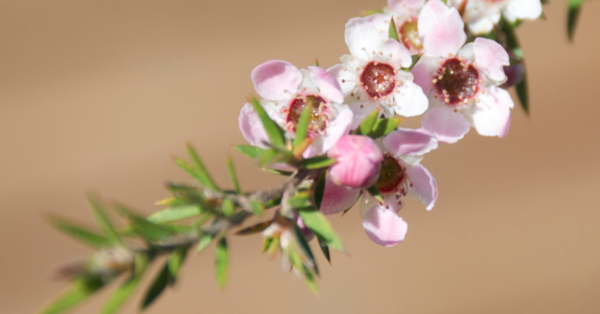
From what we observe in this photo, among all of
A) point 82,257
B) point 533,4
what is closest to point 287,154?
point 82,257

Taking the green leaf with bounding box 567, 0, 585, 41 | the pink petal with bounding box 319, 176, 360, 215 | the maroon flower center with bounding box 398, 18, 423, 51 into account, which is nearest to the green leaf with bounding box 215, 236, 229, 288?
the pink petal with bounding box 319, 176, 360, 215

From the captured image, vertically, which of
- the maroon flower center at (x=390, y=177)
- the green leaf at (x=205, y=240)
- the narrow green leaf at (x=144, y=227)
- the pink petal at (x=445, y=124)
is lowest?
the maroon flower center at (x=390, y=177)

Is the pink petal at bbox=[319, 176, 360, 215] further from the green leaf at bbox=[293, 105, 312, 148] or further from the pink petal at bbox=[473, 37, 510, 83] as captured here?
the pink petal at bbox=[473, 37, 510, 83]

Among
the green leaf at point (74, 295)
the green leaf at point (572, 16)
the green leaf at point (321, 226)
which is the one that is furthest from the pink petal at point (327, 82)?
the green leaf at point (572, 16)

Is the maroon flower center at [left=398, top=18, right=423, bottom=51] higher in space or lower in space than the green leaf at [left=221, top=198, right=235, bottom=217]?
lower

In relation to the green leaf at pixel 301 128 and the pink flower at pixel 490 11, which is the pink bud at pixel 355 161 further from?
the pink flower at pixel 490 11

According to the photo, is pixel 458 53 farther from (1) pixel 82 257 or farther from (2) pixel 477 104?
(1) pixel 82 257

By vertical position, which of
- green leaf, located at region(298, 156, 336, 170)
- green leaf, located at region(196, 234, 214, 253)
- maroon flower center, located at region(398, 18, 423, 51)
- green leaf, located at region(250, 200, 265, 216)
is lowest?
maroon flower center, located at region(398, 18, 423, 51)

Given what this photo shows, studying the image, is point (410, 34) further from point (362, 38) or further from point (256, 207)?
point (256, 207)
